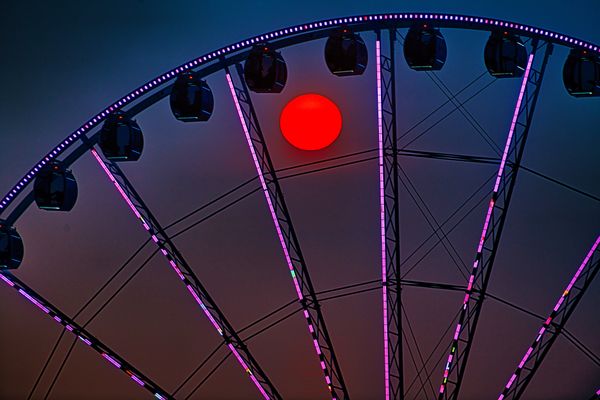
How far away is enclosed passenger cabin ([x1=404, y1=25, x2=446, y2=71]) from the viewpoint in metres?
9.56

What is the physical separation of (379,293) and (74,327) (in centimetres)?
614

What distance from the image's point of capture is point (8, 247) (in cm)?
1119

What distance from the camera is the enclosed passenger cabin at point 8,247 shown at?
36.6ft

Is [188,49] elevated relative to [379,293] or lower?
elevated

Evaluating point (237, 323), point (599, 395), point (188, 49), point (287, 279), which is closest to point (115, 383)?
point (237, 323)

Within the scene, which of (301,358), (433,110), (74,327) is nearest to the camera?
(74,327)

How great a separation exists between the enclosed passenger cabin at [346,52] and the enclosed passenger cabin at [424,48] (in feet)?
1.72

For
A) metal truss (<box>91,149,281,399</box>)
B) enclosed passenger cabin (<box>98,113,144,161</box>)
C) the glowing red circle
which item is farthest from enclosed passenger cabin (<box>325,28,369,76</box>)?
the glowing red circle

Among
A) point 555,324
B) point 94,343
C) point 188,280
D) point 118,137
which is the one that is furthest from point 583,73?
point 94,343

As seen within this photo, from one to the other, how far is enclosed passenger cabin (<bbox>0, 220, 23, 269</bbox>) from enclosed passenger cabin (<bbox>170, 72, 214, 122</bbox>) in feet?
9.11

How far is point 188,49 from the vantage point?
49.2ft

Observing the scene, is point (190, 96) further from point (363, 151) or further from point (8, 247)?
point (363, 151)

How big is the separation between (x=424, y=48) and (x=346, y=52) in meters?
0.85

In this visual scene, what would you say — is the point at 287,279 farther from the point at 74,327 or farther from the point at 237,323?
the point at 74,327
